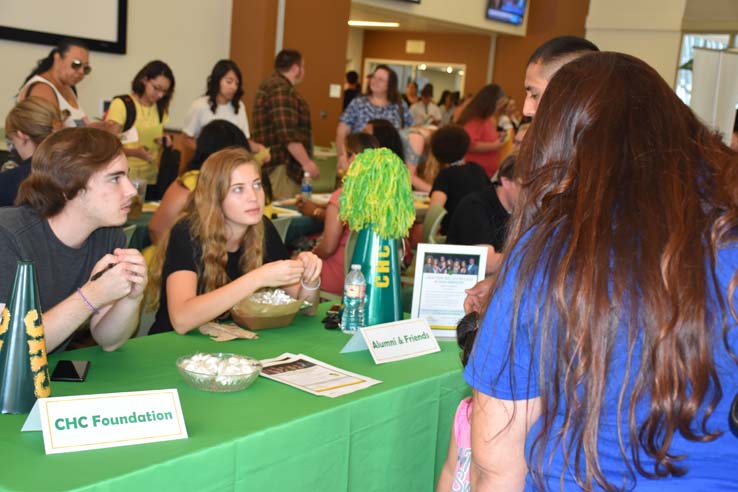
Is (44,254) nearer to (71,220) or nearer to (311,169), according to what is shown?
(71,220)

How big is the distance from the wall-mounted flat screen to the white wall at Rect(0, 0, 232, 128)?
15.7 ft

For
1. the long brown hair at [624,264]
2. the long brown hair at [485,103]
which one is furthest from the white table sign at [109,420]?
the long brown hair at [485,103]

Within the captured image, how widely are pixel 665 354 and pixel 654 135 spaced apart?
294 millimetres

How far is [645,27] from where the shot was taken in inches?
479

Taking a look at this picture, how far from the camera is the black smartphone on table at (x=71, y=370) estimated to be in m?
1.76

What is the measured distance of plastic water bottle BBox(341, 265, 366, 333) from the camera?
235 cm

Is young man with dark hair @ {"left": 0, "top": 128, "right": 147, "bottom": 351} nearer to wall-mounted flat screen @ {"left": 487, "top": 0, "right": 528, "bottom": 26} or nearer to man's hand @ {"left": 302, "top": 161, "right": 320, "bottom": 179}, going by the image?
man's hand @ {"left": 302, "top": 161, "right": 320, "bottom": 179}

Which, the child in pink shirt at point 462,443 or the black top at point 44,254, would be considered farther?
the black top at point 44,254

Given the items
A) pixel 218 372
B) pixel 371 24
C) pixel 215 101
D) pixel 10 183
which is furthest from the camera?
pixel 371 24

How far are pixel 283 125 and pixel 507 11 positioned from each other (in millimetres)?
6541

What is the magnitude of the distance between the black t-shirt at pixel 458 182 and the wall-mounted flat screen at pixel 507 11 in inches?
269

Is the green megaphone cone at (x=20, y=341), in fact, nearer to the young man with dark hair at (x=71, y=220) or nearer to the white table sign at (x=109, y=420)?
the white table sign at (x=109, y=420)

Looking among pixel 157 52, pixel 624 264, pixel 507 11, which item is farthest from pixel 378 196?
pixel 507 11

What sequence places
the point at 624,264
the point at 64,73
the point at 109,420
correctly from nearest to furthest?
the point at 624,264 → the point at 109,420 → the point at 64,73
